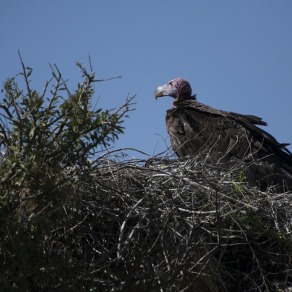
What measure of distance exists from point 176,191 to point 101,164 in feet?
2.37

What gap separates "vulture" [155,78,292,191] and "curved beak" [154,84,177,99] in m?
1.43

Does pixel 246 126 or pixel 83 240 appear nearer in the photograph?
pixel 83 240

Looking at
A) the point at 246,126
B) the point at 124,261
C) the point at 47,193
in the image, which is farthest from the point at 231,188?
the point at 246,126

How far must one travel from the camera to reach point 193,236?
5.26 m

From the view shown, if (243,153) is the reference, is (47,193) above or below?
below

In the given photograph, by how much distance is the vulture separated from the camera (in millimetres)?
8180

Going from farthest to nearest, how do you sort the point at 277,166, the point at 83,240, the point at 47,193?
the point at 277,166 → the point at 83,240 → the point at 47,193

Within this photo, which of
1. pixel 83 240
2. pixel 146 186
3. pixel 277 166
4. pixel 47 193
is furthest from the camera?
pixel 277 166

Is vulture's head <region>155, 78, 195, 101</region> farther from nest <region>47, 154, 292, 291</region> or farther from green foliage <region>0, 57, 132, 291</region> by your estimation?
green foliage <region>0, 57, 132, 291</region>

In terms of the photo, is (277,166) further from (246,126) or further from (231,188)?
(231,188)

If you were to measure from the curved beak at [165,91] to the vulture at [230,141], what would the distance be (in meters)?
1.43

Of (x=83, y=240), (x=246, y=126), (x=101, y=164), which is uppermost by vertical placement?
(x=246, y=126)

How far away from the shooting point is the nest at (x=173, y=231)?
4863mm

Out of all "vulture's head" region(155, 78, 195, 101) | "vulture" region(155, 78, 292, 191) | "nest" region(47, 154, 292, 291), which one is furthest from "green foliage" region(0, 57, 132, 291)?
"vulture's head" region(155, 78, 195, 101)
